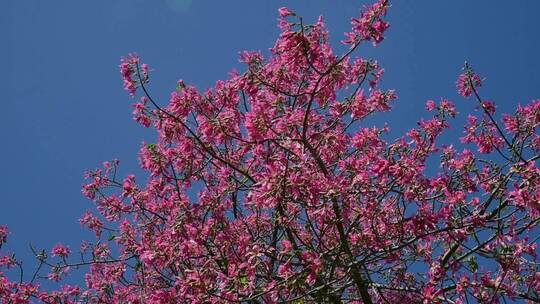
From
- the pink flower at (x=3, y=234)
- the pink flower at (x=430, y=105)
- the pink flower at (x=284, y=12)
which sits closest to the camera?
the pink flower at (x=284, y=12)

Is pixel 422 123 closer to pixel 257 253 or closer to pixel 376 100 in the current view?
pixel 376 100

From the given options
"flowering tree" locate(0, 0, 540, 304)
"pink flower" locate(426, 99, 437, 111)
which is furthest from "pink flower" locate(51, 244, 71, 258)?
"pink flower" locate(426, 99, 437, 111)

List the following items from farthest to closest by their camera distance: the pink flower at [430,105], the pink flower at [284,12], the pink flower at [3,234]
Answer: the pink flower at [3,234] < the pink flower at [430,105] < the pink flower at [284,12]

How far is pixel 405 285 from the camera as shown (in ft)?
29.9

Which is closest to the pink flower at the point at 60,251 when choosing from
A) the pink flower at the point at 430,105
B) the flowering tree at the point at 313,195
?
the flowering tree at the point at 313,195

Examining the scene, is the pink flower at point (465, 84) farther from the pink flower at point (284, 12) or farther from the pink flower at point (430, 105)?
the pink flower at point (284, 12)

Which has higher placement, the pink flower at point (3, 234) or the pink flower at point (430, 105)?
the pink flower at point (3, 234)

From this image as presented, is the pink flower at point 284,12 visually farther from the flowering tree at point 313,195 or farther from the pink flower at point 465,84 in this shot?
the pink flower at point 465,84

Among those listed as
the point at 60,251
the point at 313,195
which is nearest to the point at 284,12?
the point at 313,195

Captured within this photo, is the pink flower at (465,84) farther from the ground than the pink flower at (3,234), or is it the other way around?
the pink flower at (3,234)

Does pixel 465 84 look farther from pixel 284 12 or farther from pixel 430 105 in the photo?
pixel 284 12

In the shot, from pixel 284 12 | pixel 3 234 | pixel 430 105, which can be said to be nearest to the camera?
pixel 284 12

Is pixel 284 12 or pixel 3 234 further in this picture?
pixel 3 234

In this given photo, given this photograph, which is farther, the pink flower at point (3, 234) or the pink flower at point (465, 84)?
the pink flower at point (3, 234)
